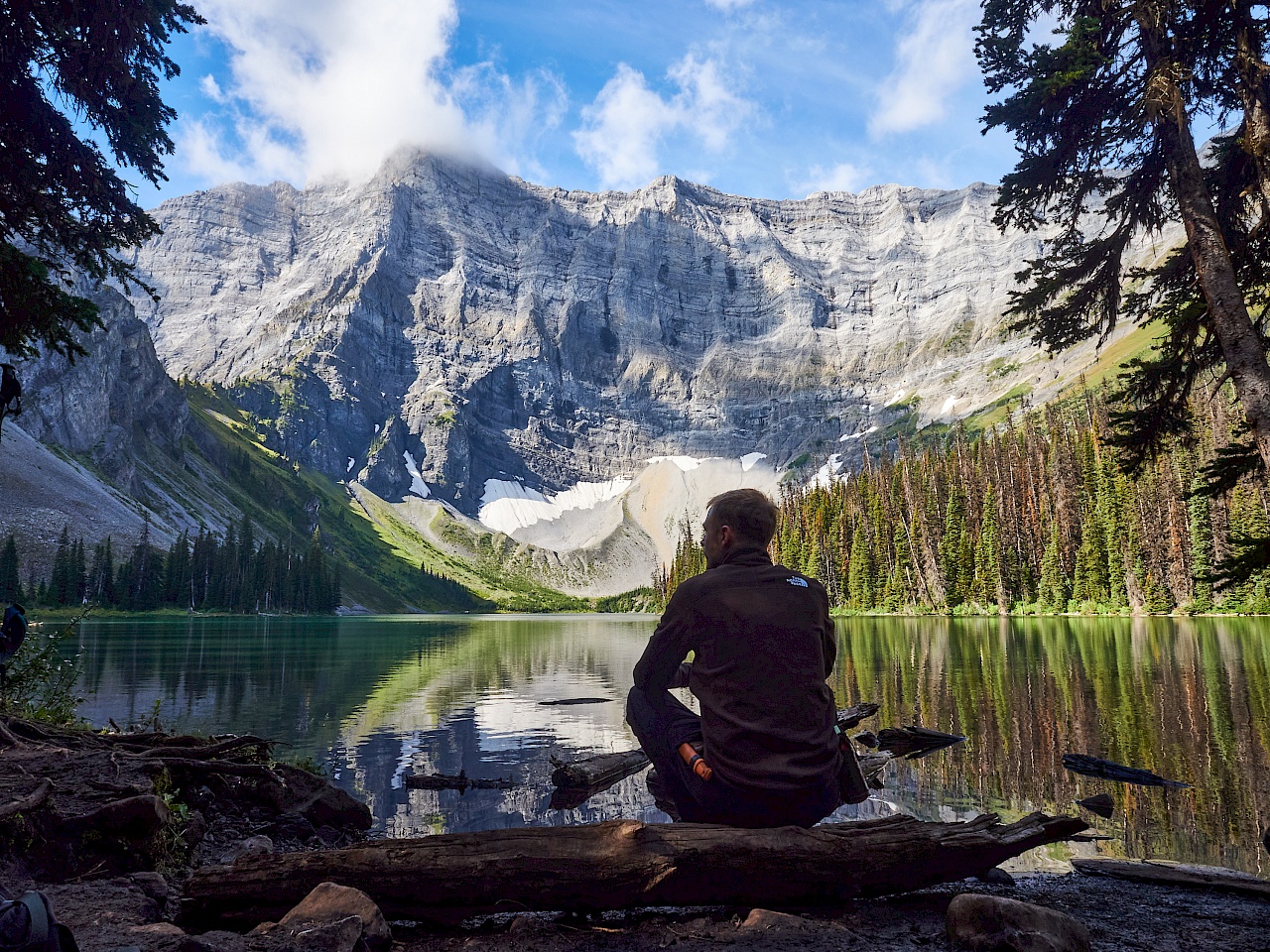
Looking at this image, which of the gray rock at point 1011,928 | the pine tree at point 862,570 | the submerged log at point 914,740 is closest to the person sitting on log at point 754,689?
the gray rock at point 1011,928

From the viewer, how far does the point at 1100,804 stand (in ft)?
30.6

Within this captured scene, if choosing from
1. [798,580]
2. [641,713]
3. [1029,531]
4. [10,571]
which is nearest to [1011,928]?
[798,580]

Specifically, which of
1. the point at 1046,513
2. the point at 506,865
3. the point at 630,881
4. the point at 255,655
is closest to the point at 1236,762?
the point at 630,881

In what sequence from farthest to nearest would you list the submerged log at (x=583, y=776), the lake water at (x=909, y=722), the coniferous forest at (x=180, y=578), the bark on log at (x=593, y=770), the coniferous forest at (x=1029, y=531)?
the coniferous forest at (x=180, y=578)
the coniferous forest at (x=1029, y=531)
the bark on log at (x=593, y=770)
the submerged log at (x=583, y=776)
the lake water at (x=909, y=722)

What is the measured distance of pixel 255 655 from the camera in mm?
40812

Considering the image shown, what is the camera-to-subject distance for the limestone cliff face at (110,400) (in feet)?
510

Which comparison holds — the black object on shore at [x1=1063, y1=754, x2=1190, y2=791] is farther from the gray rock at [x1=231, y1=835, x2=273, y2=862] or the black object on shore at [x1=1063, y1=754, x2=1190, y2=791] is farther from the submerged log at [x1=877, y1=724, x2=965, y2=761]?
the gray rock at [x1=231, y1=835, x2=273, y2=862]

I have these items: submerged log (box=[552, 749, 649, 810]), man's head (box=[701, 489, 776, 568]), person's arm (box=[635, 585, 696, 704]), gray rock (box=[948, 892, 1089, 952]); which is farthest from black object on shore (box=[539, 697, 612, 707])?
gray rock (box=[948, 892, 1089, 952])

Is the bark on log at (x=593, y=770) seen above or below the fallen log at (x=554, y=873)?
below

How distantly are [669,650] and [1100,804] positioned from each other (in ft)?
24.0

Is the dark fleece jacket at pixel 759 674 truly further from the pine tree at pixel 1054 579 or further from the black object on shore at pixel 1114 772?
the pine tree at pixel 1054 579

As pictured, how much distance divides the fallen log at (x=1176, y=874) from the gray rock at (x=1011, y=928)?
2848 mm

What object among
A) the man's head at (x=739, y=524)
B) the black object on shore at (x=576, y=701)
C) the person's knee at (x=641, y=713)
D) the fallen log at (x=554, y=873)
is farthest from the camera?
the black object on shore at (x=576, y=701)

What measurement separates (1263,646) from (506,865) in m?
39.7
